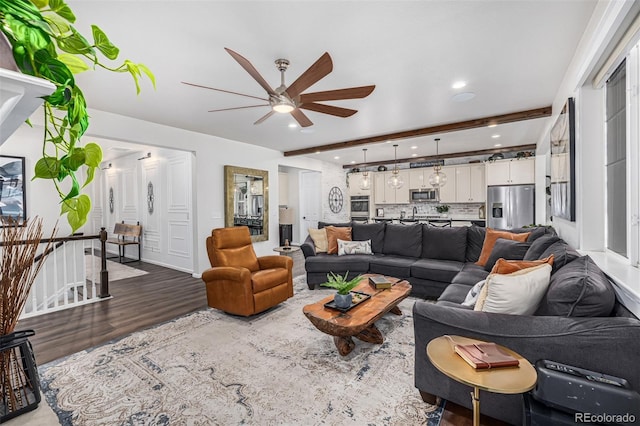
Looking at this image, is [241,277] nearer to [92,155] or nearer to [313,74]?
[313,74]

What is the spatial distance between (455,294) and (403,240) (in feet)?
6.32

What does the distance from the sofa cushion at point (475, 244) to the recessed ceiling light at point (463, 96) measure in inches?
71.5

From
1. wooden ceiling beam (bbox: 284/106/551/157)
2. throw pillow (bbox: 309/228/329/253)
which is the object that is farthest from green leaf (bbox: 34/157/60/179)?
wooden ceiling beam (bbox: 284/106/551/157)

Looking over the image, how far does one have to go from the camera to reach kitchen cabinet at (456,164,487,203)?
23.5 feet

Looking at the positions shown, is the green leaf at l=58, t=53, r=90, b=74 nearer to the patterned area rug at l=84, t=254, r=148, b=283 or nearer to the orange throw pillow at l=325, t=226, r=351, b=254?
the orange throw pillow at l=325, t=226, r=351, b=254

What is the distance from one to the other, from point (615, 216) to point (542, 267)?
87cm

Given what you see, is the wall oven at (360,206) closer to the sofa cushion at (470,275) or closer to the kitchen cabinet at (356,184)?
the kitchen cabinet at (356,184)

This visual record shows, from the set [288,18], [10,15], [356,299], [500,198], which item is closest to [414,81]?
[288,18]

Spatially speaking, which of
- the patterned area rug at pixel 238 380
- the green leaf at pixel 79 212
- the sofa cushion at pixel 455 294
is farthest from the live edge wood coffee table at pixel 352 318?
the green leaf at pixel 79 212

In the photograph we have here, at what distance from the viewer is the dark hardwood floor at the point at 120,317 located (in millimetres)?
2584

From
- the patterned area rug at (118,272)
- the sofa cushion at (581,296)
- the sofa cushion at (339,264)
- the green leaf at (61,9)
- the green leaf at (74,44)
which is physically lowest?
the patterned area rug at (118,272)

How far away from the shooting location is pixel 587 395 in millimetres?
1210

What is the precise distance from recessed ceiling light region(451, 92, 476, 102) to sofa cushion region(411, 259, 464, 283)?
2093mm

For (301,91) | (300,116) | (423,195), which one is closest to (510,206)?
(423,195)
